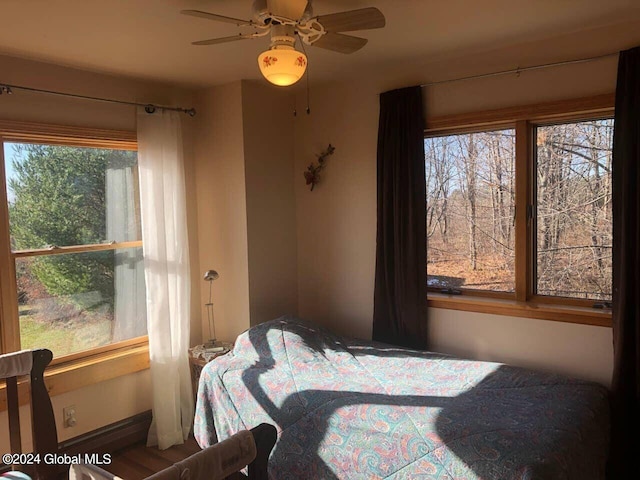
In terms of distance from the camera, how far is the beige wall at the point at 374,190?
282 centimetres

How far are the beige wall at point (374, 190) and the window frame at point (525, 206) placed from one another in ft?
0.18

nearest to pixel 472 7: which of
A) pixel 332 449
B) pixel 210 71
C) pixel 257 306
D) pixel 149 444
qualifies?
pixel 210 71

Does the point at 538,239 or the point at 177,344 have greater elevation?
the point at 538,239

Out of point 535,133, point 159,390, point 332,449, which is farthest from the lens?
point 159,390

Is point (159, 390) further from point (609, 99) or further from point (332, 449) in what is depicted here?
point (609, 99)

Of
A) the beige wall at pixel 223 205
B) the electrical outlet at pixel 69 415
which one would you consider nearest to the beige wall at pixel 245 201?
the beige wall at pixel 223 205

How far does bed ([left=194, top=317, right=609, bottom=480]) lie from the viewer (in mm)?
2066

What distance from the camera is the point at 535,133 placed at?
10.1ft

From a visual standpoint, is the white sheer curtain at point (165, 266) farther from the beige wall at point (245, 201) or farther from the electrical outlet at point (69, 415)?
the electrical outlet at point (69, 415)

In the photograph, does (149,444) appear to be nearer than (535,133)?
No

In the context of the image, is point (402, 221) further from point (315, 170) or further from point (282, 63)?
point (282, 63)

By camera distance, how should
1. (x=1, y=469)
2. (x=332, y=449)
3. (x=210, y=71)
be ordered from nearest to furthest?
1. (x=332, y=449)
2. (x=1, y=469)
3. (x=210, y=71)

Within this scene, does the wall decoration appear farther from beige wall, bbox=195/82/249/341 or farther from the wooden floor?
the wooden floor

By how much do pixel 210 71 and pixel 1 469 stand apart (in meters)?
2.69
